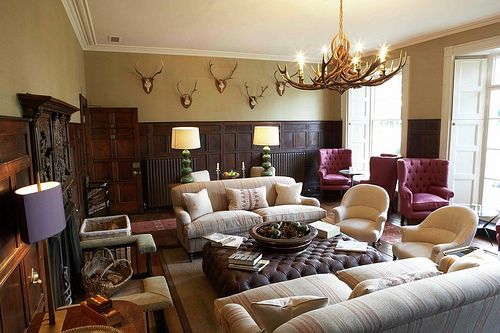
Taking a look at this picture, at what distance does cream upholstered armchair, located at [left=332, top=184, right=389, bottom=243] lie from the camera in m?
3.86

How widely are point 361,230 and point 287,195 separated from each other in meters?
1.24

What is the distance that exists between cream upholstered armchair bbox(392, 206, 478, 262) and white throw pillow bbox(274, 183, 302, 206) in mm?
1631

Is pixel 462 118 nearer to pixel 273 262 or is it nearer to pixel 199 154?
pixel 273 262

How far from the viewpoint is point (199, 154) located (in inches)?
261

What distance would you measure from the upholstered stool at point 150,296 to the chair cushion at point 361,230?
233cm

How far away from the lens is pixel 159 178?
638 cm

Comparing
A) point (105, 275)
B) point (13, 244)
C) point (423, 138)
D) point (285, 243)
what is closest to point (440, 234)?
point (285, 243)

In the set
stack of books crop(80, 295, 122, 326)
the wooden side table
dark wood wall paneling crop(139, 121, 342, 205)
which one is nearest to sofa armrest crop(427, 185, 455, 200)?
dark wood wall paneling crop(139, 121, 342, 205)

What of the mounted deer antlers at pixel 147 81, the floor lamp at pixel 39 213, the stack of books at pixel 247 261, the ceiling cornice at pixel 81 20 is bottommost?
the stack of books at pixel 247 261

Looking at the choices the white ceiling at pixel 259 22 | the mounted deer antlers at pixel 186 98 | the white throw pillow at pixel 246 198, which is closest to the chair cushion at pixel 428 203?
the white throw pillow at pixel 246 198

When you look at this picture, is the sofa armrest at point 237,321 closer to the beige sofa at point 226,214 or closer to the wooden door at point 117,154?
the beige sofa at point 226,214

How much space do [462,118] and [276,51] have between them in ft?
11.2

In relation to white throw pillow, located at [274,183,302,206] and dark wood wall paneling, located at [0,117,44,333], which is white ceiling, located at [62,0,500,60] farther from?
dark wood wall paneling, located at [0,117,44,333]

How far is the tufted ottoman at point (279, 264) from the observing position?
8.98 feet
